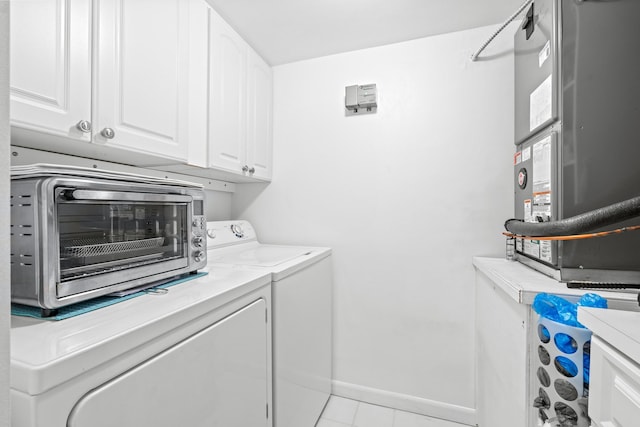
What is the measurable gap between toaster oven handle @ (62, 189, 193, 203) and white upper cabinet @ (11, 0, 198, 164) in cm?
27

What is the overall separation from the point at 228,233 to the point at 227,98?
0.84 metres

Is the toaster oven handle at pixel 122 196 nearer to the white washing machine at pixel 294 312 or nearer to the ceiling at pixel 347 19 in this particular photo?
the white washing machine at pixel 294 312

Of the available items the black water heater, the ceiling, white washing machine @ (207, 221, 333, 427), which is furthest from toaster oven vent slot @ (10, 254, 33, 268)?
the black water heater

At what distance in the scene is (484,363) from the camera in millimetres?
1469

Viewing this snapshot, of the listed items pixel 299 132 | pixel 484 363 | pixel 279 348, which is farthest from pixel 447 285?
pixel 299 132

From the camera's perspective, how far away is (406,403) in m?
1.82

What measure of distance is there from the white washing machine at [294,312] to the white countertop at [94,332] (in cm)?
42

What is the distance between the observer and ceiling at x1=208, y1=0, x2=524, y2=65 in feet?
4.97

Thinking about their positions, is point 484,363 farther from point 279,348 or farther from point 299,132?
point 299,132

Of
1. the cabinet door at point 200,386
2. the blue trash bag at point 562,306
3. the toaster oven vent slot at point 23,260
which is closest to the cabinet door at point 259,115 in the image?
the cabinet door at point 200,386

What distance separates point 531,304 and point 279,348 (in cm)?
99

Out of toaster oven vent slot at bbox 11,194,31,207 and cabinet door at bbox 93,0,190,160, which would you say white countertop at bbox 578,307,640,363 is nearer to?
toaster oven vent slot at bbox 11,194,31,207

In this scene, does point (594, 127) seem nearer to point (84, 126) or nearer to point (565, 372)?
point (565, 372)

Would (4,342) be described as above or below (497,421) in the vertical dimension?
above
